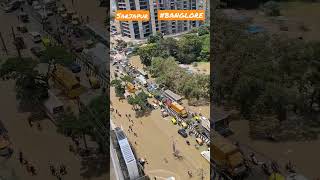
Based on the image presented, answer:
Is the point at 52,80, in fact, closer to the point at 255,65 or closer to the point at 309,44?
the point at 255,65

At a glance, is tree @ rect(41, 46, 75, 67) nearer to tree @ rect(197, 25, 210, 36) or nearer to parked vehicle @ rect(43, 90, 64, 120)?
parked vehicle @ rect(43, 90, 64, 120)

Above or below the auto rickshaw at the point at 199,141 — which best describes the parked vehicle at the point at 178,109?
above

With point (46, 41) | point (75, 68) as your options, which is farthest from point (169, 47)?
point (46, 41)

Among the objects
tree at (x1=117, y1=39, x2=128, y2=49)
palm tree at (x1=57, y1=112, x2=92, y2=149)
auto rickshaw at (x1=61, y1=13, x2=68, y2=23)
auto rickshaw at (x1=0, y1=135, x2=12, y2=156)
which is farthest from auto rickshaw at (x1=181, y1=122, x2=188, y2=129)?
auto rickshaw at (x1=61, y1=13, x2=68, y2=23)

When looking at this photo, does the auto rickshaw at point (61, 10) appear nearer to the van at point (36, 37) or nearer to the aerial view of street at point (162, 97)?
the van at point (36, 37)

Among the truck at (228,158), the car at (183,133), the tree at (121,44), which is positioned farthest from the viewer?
the tree at (121,44)

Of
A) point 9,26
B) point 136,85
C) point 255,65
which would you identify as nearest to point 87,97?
point 136,85

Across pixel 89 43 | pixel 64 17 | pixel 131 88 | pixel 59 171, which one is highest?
pixel 64 17

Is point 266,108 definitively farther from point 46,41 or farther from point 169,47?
point 46,41

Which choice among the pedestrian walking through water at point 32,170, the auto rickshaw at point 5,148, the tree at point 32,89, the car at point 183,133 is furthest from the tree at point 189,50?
the pedestrian walking through water at point 32,170
